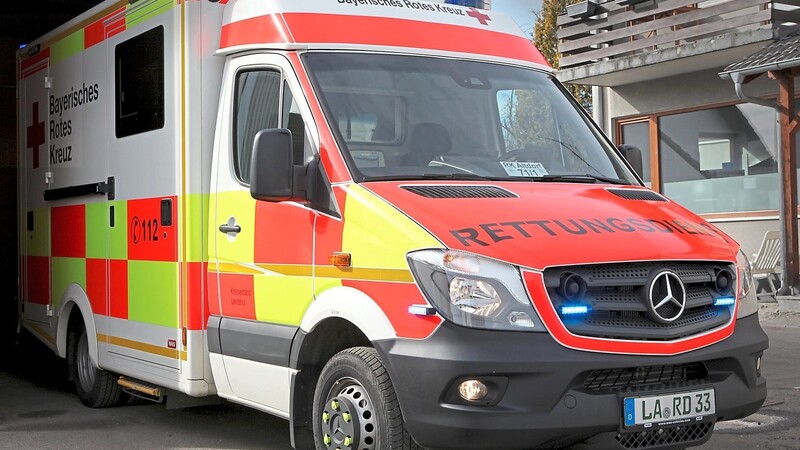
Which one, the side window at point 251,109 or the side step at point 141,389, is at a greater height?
the side window at point 251,109

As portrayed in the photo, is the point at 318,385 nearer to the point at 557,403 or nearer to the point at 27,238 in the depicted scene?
the point at 557,403

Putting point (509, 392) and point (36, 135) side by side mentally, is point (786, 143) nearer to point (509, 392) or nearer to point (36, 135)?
point (36, 135)

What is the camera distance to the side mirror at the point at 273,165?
4.95 meters

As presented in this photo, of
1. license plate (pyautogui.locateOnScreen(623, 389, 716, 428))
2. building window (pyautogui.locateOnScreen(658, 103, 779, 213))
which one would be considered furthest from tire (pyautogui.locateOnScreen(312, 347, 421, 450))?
building window (pyautogui.locateOnScreen(658, 103, 779, 213))

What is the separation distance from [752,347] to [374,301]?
5.44ft

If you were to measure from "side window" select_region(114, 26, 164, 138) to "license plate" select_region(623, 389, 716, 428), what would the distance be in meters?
3.26

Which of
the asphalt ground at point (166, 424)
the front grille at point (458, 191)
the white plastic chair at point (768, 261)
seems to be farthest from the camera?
the white plastic chair at point (768, 261)

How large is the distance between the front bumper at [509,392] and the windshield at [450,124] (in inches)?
40.3

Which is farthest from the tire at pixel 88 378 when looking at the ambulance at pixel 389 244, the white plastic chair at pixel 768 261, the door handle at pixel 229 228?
the white plastic chair at pixel 768 261

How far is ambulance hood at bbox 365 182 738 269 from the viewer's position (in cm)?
440

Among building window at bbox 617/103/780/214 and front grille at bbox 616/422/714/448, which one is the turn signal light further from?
building window at bbox 617/103/780/214

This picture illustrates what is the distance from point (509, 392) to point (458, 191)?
3.33ft

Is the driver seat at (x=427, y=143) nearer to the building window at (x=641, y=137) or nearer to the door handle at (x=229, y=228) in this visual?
the door handle at (x=229, y=228)

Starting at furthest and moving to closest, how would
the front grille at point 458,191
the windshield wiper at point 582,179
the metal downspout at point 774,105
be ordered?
the metal downspout at point 774,105, the windshield wiper at point 582,179, the front grille at point 458,191
